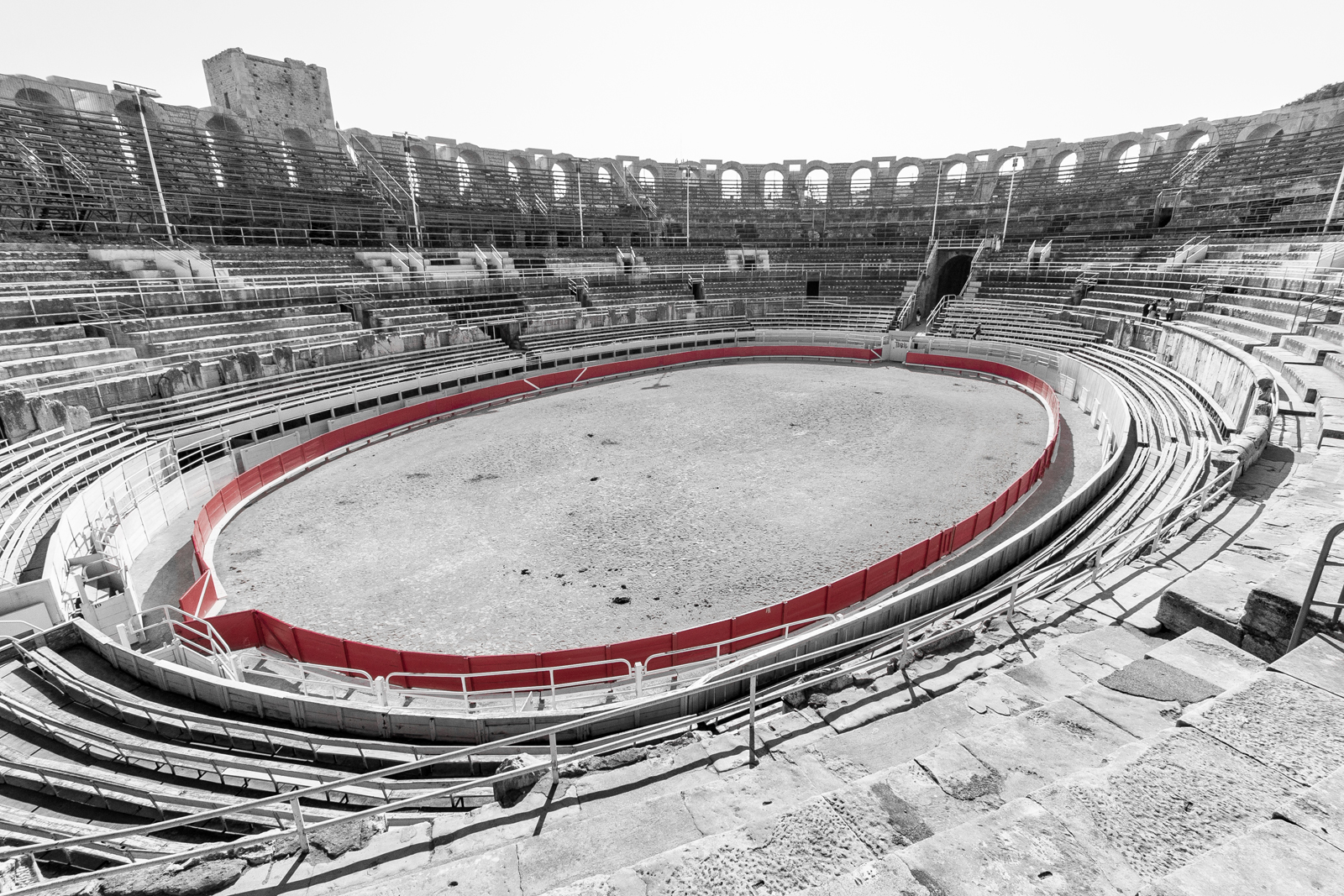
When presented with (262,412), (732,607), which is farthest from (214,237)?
(732,607)

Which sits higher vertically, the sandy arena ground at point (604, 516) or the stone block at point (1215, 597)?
the stone block at point (1215, 597)

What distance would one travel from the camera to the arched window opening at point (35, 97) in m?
34.9

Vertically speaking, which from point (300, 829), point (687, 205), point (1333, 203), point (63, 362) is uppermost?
point (687, 205)

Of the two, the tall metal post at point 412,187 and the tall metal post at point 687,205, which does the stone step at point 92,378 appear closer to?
the tall metal post at point 412,187

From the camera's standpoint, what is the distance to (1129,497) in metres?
11.6

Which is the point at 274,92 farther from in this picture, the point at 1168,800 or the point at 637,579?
the point at 1168,800

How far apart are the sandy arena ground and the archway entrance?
23883mm

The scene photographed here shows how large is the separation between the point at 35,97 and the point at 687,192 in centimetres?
4061

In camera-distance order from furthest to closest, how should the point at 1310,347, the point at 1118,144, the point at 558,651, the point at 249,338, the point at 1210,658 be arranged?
the point at 1118,144 → the point at 249,338 → the point at 1310,347 → the point at 558,651 → the point at 1210,658

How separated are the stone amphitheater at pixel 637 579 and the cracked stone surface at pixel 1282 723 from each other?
0.02m

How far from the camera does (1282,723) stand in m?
3.68

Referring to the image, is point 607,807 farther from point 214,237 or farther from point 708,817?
point 214,237

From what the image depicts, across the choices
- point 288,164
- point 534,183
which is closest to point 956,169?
point 534,183

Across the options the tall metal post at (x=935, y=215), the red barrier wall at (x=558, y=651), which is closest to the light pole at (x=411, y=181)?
the red barrier wall at (x=558, y=651)
